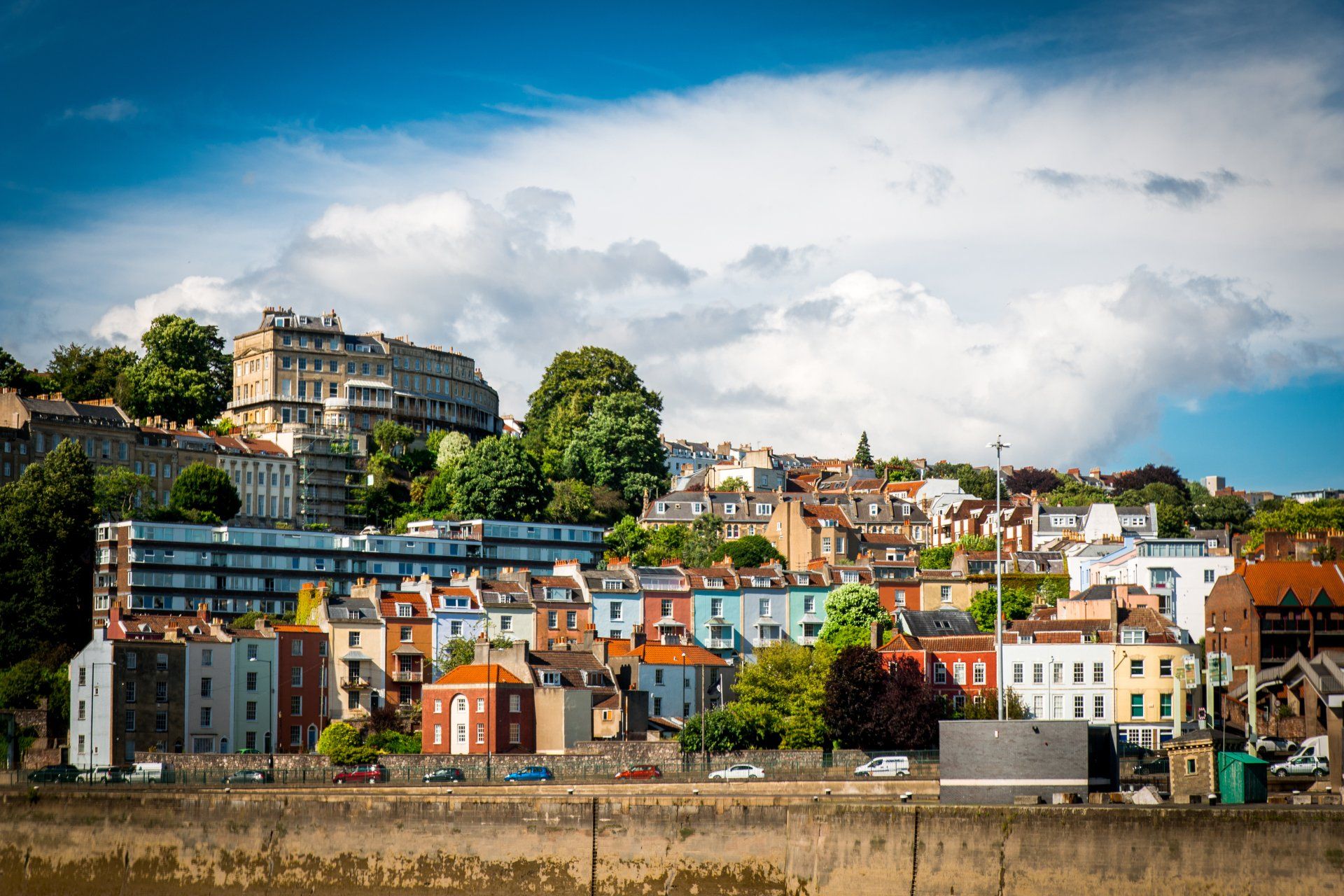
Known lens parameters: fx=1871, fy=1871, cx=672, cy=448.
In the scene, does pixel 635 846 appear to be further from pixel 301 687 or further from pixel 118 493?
pixel 118 493

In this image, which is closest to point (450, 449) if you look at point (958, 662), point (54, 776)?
point (958, 662)

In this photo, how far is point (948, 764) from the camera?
4975cm

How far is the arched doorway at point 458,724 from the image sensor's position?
230 ft

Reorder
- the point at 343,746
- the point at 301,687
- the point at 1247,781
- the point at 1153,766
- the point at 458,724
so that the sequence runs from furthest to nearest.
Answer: the point at 301,687
the point at 343,746
the point at 458,724
the point at 1153,766
the point at 1247,781

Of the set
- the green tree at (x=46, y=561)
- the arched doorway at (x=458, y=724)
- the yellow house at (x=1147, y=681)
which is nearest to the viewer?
the arched doorway at (x=458, y=724)

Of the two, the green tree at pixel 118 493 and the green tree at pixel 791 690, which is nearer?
the green tree at pixel 791 690

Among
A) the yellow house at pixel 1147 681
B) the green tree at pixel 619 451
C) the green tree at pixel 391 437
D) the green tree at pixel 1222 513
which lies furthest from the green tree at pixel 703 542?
the green tree at pixel 1222 513

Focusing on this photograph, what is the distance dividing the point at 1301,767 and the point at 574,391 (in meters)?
81.5

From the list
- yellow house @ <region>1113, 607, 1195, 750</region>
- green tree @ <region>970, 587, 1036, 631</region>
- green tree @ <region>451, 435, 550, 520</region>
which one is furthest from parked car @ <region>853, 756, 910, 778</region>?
green tree @ <region>451, 435, 550, 520</region>

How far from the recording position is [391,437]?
130 m

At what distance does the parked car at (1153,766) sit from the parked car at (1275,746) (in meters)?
3.84

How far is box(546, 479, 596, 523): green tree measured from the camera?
114 metres

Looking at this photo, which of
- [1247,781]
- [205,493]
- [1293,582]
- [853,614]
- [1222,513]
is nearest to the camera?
[1247,781]

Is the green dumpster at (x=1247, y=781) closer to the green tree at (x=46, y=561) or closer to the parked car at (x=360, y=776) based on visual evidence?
the parked car at (x=360, y=776)
